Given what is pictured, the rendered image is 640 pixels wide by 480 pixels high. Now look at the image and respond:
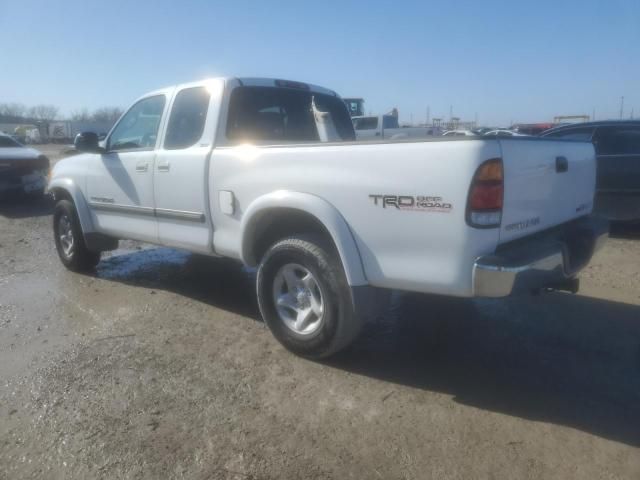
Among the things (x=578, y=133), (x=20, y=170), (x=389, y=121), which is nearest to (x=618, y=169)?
(x=578, y=133)

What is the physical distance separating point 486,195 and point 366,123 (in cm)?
1843

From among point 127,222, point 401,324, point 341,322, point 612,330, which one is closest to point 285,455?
point 341,322

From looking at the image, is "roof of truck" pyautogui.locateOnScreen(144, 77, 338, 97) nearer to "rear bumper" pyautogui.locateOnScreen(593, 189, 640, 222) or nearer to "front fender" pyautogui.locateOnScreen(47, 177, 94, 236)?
"front fender" pyautogui.locateOnScreen(47, 177, 94, 236)

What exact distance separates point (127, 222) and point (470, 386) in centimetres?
358

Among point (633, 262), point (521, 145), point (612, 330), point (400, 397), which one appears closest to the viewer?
point (521, 145)

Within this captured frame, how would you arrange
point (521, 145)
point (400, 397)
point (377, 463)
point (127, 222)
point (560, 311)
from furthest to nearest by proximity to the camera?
1. point (127, 222)
2. point (560, 311)
3. point (400, 397)
4. point (521, 145)
5. point (377, 463)

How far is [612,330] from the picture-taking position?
393 cm

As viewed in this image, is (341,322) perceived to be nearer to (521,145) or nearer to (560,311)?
(521,145)

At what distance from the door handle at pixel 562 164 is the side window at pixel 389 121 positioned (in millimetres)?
16645

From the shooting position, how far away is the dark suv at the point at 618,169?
6.52m

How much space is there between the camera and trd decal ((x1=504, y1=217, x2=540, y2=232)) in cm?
266

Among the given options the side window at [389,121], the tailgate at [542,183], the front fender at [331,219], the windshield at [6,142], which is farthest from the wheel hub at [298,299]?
the side window at [389,121]

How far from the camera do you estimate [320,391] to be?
10.1 feet

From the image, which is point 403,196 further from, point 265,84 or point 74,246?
point 74,246
